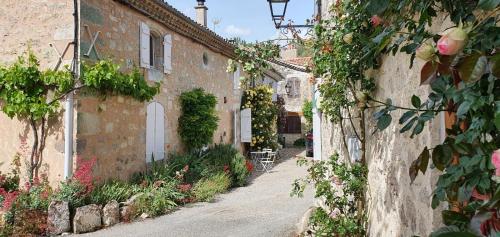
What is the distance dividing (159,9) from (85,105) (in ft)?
10.3

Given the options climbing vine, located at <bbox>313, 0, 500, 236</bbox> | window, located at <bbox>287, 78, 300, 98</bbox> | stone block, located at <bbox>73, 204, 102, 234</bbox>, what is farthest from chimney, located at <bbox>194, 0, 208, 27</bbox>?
climbing vine, located at <bbox>313, 0, 500, 236</bbox>

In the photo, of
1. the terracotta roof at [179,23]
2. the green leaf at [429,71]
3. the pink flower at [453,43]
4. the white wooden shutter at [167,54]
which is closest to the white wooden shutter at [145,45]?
the terracotta roof at [179,23]

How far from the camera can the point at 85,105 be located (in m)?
6.95

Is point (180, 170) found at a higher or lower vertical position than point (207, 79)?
lower

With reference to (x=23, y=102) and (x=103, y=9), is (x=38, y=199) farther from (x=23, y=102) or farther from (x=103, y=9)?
(x=103, y=9)

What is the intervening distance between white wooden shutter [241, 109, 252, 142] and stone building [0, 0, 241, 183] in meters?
4.02

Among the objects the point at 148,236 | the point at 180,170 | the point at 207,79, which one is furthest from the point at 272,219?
the point at 207,79

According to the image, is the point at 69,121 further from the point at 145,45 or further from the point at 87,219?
the point at 145,45

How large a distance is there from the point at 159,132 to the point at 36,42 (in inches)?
129

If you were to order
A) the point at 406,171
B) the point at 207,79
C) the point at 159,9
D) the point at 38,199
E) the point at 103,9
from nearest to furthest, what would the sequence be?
1. the point at 406,171
2. the point at 38,199
3. the point at 103,9
4. the point at 159,9
5. the point at 207,79

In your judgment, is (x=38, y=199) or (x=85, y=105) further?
(x=85, y=105)

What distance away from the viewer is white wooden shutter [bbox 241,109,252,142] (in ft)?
48.4

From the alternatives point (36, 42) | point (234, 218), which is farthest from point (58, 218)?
point (36, 42)

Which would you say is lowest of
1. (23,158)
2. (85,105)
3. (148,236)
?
(148,236)
